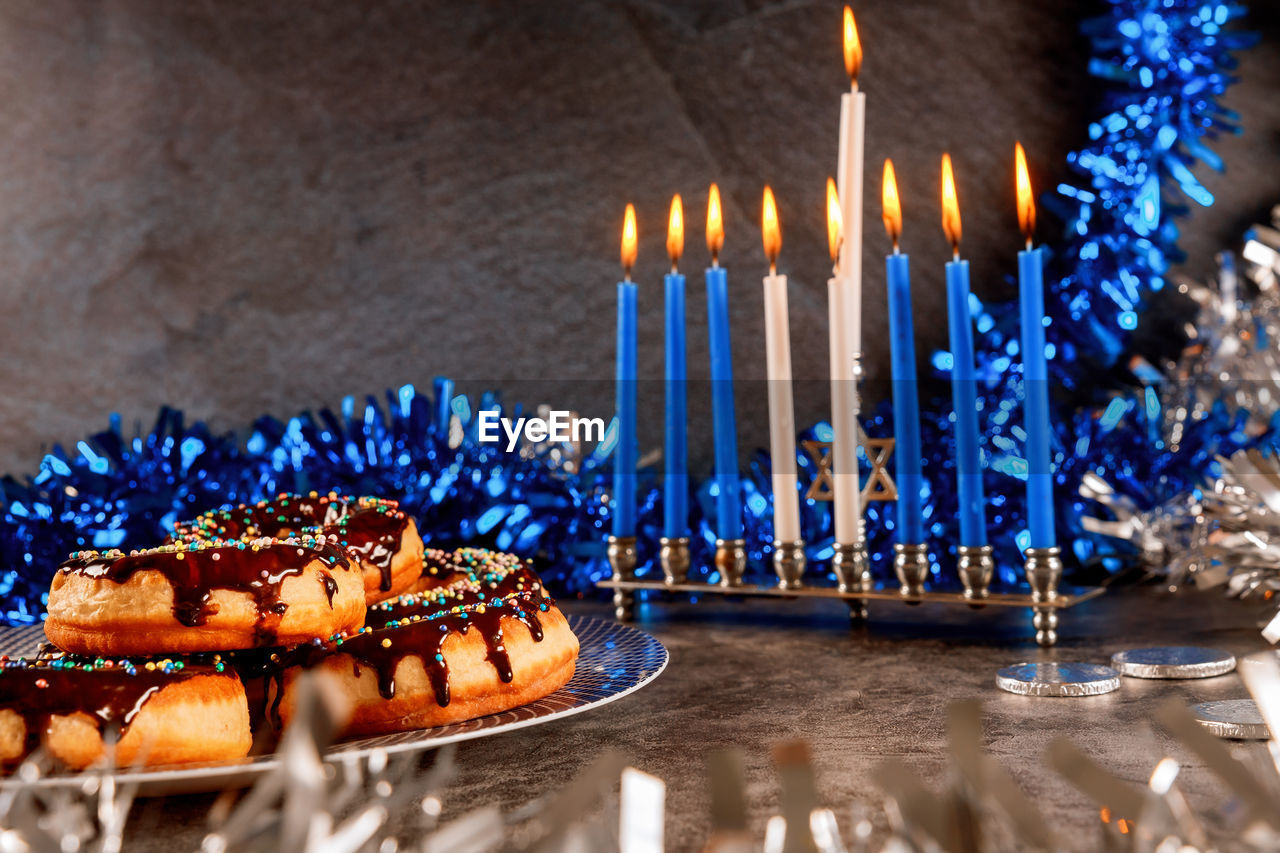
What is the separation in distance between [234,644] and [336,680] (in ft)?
0.34

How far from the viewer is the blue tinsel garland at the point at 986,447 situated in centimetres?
137

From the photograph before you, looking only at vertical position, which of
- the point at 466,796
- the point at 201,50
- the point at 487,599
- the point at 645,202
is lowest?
the point at 466,796

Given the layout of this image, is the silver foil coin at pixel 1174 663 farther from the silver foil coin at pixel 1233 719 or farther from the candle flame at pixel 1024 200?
the candle flame at pixel 1024 200

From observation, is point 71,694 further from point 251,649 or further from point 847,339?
point 847,339

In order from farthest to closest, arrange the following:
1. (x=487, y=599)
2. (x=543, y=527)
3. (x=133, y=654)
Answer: (x=543, y=527) → (x=487, y=599) → (x=133, y=654)

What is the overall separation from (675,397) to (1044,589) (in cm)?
45

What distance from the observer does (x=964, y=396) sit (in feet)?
3.84

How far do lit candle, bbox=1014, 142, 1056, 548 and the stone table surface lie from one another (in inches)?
5.2

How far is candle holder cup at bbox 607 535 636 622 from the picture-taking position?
4.39 feet

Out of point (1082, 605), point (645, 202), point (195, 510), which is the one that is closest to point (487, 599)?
point (195, 510)

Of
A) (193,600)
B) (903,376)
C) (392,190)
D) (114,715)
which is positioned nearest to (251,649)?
(193,600)

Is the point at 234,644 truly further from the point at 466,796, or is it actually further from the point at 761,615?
the point at 761,615

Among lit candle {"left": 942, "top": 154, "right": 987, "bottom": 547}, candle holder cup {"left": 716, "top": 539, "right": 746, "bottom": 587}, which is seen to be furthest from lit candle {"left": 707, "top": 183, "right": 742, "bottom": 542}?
lit candle {"left": 942, "top": 154, "right": 987, "bottom": 547}

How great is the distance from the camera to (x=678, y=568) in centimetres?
132
